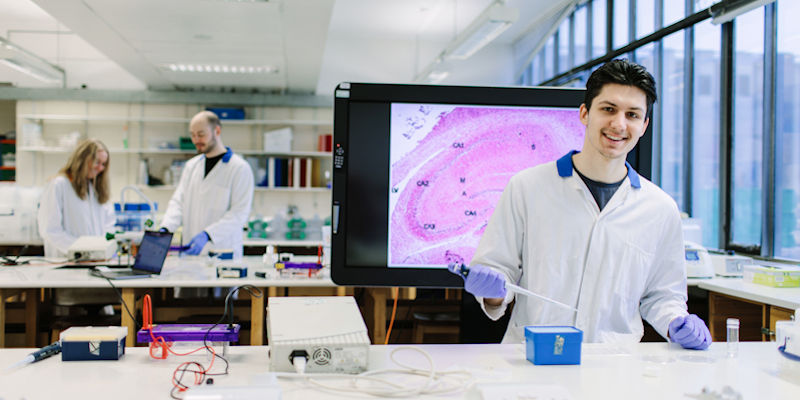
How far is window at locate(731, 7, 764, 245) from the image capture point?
3.35 metres

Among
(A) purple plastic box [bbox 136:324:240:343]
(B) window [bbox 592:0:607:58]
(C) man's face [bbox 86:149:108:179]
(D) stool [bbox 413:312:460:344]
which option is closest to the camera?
(A) purple plastic box [bbox 136:324:240:343]

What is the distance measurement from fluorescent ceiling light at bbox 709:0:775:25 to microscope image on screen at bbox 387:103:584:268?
207 cm

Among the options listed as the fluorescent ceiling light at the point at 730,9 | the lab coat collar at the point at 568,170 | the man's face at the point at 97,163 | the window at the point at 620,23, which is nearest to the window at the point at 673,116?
the window at the point at 620,23

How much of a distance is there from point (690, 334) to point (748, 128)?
8.84ft

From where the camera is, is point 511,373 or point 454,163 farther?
→ point 454,163

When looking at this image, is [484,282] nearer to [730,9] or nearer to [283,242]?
[730,9]

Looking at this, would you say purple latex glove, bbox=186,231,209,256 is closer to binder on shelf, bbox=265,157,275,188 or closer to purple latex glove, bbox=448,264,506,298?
purple latex glove, bbox=448,264,506,298

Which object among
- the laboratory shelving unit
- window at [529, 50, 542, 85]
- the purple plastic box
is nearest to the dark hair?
the purple plastic box

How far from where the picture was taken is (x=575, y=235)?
4.97 ft

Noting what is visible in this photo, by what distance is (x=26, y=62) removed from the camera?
489 centimetres

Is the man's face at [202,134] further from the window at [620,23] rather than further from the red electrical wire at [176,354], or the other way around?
the window at [620,23]

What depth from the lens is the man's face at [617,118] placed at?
4.78 ft

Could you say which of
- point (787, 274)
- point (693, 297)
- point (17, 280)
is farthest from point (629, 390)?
point (17, 280)

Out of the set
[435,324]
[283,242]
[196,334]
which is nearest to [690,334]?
[196,334]
